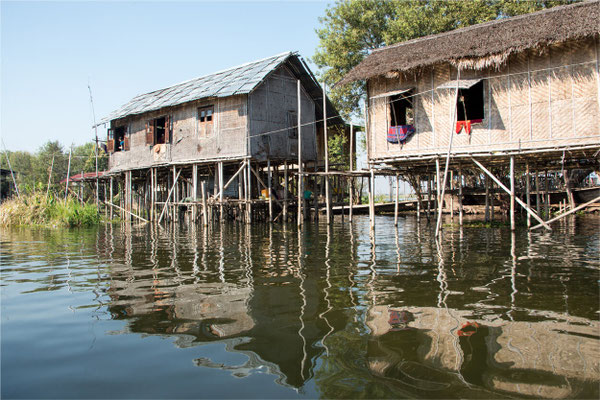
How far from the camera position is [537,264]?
6531 millimetres

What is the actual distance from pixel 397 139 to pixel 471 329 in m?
10.9

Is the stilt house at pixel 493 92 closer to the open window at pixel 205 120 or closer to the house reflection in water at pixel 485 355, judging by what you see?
the open window at pixel 205 120

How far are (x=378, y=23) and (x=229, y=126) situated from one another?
10848 mm

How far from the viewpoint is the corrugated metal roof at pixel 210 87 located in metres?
17.7

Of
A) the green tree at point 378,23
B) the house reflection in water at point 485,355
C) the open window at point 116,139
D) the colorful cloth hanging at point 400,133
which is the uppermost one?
the green tree at point 378,23

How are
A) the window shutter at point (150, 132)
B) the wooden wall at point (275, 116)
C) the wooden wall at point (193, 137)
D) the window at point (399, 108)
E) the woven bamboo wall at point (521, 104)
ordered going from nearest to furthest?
1. the woven bamboo wall at point (521, 104)
2. the window at point (399, 108)
3. the wooden wall at point (193, 137)
4. the wooden wall at point (275, 116)
5. the window shutter at point (150, 132)

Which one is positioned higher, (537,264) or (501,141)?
(501,141)

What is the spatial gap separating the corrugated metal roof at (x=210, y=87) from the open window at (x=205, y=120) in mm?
682

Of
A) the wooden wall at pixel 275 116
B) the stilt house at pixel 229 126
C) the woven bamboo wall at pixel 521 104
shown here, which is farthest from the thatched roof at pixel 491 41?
the wooden wall at pixel 275 116

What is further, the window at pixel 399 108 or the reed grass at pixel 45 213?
the reed grass at pixel 45 213

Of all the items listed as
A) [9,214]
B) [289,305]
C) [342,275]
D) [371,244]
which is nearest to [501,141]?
[371,244]

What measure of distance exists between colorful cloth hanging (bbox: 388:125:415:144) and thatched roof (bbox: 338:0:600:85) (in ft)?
5.45

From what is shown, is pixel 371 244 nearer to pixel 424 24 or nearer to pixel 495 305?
pixel 495 305

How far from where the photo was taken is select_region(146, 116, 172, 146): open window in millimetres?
20422
